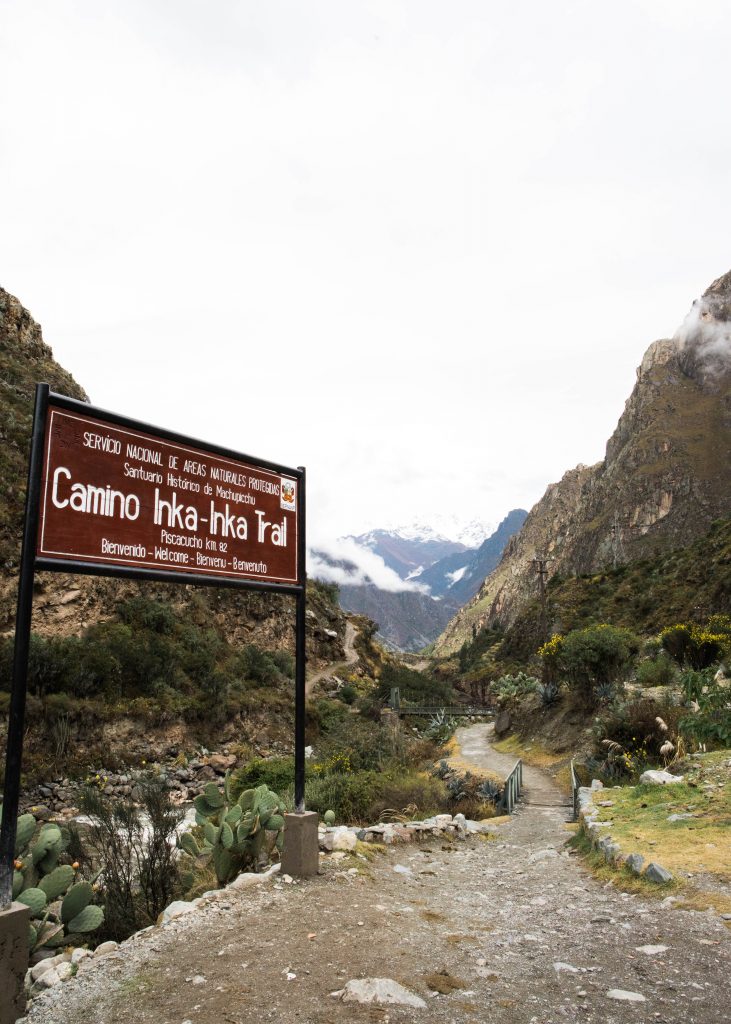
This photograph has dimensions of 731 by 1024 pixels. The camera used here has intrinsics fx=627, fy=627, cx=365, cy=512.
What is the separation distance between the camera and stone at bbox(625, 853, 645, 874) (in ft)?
20.1

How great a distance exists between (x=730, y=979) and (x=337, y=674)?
4532 cm

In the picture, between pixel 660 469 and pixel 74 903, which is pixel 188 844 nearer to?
pixel 74 903

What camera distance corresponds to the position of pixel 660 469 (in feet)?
390

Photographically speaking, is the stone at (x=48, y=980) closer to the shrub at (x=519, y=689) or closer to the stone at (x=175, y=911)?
the stone at (x=175, y=911)

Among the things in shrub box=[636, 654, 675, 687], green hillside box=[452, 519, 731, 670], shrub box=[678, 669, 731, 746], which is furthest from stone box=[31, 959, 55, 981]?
green hillside box=[452, 519, 731, 670]

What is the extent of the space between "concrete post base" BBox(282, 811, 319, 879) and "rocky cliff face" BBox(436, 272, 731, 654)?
345 ft

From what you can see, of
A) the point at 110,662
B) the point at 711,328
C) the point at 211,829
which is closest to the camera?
the point at 211,829

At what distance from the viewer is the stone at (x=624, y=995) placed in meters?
3.64

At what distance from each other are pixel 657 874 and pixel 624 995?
2384 millimetres

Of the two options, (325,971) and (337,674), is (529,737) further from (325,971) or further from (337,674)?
(337,674)

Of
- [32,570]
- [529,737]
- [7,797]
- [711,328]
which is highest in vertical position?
[711,328]

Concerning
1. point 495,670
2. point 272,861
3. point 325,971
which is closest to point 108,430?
point 325,971

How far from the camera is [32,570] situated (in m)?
4.35

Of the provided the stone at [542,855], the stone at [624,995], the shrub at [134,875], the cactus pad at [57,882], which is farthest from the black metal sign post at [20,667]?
the stone at [542,855]
